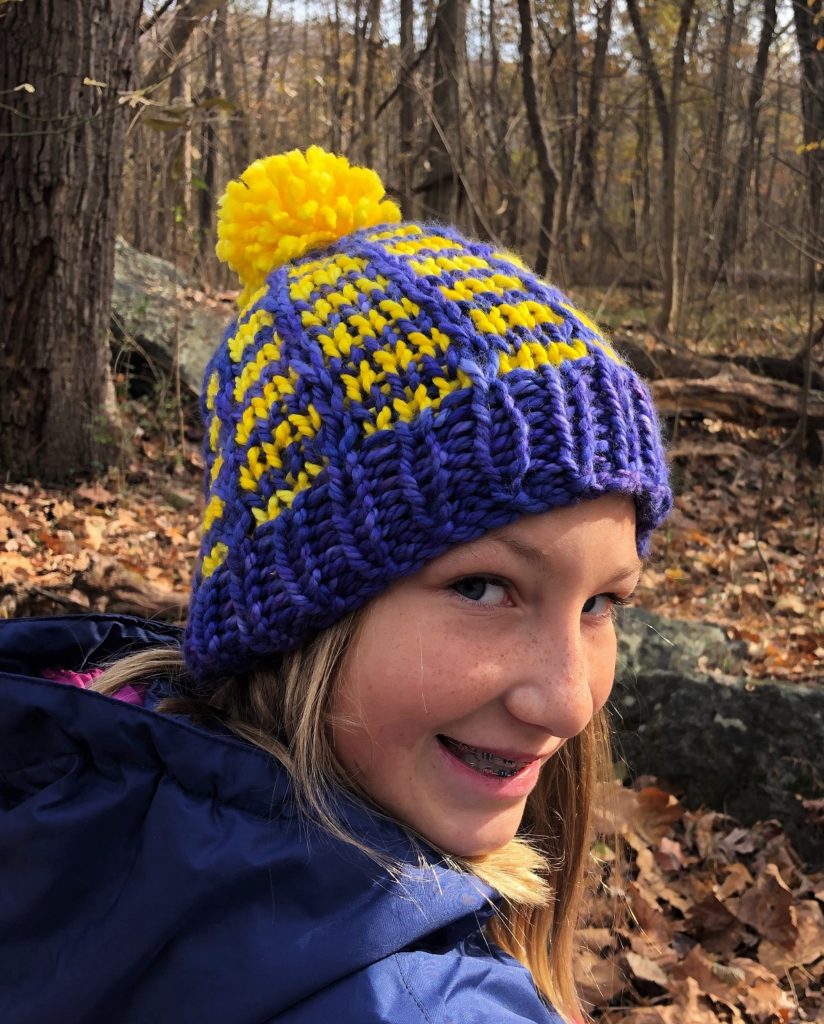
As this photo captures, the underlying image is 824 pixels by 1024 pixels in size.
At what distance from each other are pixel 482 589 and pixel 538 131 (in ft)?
25.6

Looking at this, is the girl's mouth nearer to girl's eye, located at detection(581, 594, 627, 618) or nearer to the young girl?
the young girl

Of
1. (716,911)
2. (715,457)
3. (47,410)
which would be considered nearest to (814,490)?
(715,457)

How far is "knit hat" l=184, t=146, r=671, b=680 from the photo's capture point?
1.44 m

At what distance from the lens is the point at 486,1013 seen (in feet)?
4.16

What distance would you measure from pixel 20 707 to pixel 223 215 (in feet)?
3.41

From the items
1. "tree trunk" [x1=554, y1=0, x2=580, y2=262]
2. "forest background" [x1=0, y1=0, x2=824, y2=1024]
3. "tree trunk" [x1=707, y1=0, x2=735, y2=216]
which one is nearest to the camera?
"forest background" [x1=0, y1=0, x2=824, y2=1024]

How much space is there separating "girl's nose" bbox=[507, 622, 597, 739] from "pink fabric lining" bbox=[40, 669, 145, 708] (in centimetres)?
76

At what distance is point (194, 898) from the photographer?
51.4 inches

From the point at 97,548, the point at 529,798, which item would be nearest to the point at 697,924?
the point at 529,798

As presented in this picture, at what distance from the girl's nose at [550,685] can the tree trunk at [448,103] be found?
7.58m

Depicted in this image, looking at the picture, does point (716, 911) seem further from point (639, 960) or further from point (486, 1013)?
point (486, 1013)

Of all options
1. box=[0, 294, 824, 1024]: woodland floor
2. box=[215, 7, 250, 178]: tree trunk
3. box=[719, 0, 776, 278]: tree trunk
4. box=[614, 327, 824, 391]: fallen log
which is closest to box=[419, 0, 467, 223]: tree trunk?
box=[614, 327, 824, 391]: fallen log

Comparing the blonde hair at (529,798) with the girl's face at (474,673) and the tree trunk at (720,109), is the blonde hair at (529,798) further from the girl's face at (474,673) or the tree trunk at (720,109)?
the tree trunk at (720,109)

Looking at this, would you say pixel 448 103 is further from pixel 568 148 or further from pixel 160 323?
pixel 568 148
